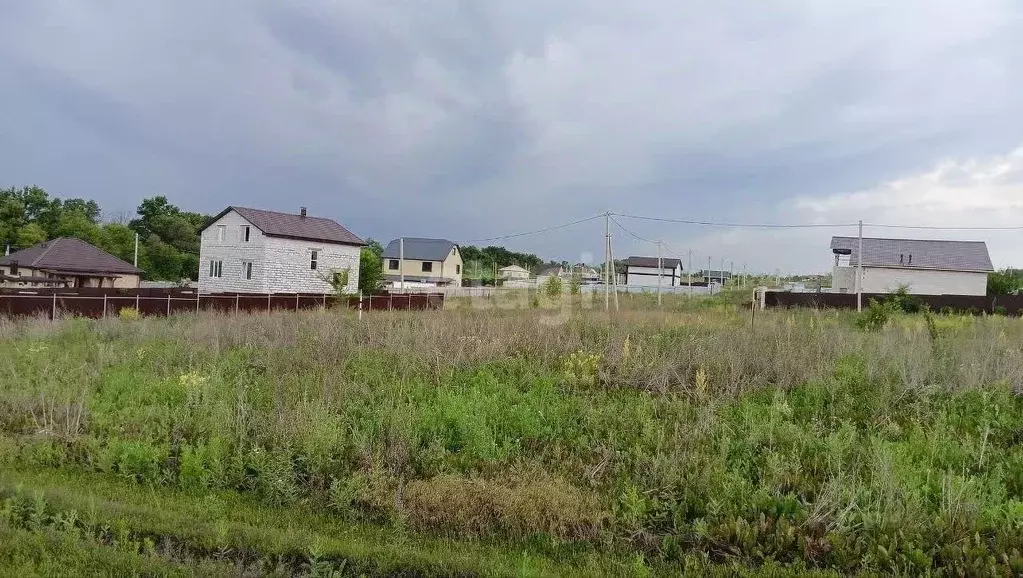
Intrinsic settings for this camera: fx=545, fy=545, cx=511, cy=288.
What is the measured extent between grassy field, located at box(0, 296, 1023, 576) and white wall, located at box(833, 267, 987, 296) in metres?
31.0

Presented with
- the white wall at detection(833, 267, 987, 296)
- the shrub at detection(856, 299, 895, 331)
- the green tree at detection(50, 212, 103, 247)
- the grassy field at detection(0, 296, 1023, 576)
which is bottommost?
the grassy field at detection(0, 296, 1023, 576)

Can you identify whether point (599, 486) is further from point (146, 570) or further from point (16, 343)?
point (16, 343)

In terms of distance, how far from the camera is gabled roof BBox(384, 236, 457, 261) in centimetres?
5738

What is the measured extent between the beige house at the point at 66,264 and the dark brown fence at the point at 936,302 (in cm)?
3729

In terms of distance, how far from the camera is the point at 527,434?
516cm

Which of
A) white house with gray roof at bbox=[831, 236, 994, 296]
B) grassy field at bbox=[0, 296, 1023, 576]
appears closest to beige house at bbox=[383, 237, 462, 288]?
white house with gray roof at bbox=[831, 236, 994, 296]

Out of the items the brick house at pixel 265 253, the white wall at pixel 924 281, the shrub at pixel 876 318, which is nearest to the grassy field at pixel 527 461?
the shrub at pixel 876 318

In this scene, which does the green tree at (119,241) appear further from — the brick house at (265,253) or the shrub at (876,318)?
the shrub at (876,318)

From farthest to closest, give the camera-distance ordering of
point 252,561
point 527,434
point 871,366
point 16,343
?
1. point 16,343
2. point 871,366
3. point 527,434
4. point 252,561

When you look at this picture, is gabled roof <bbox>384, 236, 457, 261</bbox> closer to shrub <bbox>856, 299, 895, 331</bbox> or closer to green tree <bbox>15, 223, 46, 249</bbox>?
green tree <bbox>15, 223, 46, 249</bbox>

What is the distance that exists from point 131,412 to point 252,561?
3679mm

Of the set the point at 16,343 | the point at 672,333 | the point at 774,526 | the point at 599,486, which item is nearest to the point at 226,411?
the point at 599,486

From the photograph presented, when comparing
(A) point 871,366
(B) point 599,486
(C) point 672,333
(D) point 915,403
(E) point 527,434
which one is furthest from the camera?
(C) point 672,333

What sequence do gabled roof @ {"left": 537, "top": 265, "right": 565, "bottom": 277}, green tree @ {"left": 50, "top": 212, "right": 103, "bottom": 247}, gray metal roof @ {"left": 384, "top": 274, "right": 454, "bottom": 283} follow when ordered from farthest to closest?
Result: gray metal roof @ {"left": 384, "top": 274, "right": 454, "bottom": 283} → green tree @ {"left": 50, "top": 212, "right": 103, "bottom": 247} → gabled roof @ {"left": 537, "top": 265, "right": 565, "bottom": 277}
